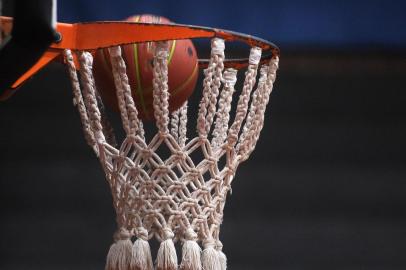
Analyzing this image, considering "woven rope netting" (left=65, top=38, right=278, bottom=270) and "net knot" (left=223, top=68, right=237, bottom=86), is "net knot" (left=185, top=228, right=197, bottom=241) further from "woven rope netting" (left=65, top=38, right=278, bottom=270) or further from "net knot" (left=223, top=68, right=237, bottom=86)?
"net knot" (left=223, top=68, right=237, bottom=86)

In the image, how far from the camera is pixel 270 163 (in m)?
3.35

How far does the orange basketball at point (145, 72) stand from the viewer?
Result: 5.43ft

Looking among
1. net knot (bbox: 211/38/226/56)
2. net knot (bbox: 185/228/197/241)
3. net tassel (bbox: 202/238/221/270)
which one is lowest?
net tassel (bbox: 202/238/221/270)

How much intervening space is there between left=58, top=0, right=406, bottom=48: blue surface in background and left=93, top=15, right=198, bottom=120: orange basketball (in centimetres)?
125

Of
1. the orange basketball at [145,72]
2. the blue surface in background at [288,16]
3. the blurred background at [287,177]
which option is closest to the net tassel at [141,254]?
the orange basketball at [145,72]

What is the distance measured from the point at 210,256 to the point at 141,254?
0.15m

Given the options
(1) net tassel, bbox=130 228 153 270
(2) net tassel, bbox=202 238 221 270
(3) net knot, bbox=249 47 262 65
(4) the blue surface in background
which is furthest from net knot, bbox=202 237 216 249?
(4) the blue surface in background

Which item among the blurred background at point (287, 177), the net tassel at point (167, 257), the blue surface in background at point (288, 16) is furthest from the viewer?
the blurred background at point (287, 177)

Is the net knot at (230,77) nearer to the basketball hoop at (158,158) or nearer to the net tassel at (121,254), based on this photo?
the basketball hoop at (158,158)

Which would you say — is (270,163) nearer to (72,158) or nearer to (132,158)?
(72,158)

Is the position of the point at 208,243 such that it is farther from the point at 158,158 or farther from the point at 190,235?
the point at 158,158

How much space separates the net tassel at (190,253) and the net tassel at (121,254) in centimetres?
11

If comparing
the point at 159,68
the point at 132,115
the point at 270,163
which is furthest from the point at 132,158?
the point at 270,163

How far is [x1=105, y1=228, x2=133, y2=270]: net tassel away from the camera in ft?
5.27
